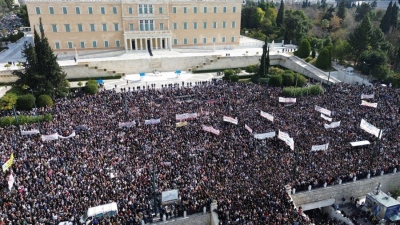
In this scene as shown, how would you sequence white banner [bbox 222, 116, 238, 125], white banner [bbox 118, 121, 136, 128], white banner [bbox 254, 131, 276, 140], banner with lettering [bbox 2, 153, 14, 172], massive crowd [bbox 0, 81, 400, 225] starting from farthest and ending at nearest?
white banner [bbox 222, 116, 238, 125] < white banner [bbox 118, 121, 136, 128] < white banner [bbox 254, 131, 276, 140] < banner with lettering [bbox 2, 153, 14, 172] < massive crowd [bbox 0, 81, 400, 225]

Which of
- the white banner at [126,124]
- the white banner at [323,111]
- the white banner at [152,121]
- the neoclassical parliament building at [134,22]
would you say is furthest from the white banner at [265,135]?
the neoclassical parliament building at [134,22]

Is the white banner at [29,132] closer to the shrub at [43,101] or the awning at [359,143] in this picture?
the shrub at [43,101]

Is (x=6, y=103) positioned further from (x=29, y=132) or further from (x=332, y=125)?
(x=332, y=125)

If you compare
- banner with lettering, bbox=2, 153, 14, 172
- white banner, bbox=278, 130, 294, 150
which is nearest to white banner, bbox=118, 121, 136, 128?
banner with lettering, bbox=2, 153, 14, 172

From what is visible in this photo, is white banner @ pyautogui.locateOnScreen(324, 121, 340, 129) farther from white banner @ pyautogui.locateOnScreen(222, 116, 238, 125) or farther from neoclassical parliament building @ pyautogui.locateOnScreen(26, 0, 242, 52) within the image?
neoclassical parliament building @ pyautogui.locateOnScreen(26, 0, 242, 52)

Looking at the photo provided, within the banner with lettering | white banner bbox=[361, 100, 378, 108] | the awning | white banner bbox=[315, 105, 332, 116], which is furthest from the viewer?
white banner bbox=[361, 100, 378, 108]

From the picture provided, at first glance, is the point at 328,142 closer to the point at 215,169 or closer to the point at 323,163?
the point at 323,163
